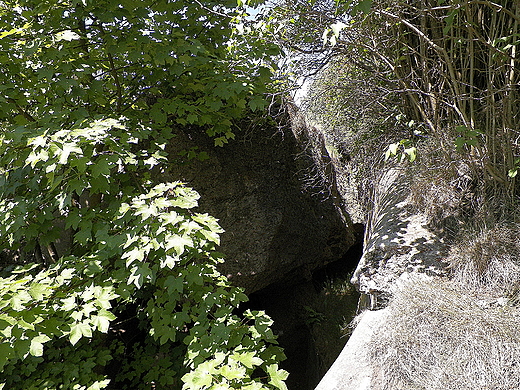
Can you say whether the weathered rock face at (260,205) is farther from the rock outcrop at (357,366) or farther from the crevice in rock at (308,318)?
the rock outcrop at (357,366)

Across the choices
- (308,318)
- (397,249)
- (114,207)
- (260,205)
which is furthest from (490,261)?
(308,318)

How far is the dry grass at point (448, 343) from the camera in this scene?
181cm

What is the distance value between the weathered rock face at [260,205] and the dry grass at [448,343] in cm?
176

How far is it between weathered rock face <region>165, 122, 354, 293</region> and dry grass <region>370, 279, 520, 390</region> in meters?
1.76

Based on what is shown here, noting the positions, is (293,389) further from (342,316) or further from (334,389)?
(334,389)

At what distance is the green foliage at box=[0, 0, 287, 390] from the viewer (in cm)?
181

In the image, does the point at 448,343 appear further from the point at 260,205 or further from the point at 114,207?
the point at 260,205

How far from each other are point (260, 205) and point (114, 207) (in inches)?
71.7

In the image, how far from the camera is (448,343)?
196 cm

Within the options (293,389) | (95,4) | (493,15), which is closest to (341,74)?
(493,15)

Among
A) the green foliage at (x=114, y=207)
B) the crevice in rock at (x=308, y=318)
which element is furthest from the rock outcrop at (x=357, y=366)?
the crevice in rock at (x=308, y=318)

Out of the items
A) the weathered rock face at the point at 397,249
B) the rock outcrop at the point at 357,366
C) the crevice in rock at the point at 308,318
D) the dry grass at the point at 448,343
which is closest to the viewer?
the dry grass at the point at 448,343

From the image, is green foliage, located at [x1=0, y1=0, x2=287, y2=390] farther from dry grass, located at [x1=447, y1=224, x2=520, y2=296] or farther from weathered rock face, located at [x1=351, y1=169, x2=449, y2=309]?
dry grass, located at [x1=447, y1=224, x2=520, y2=296]

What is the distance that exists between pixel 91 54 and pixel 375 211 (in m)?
2.82
